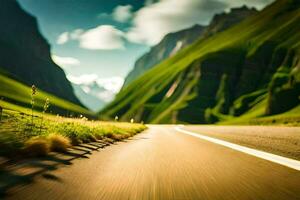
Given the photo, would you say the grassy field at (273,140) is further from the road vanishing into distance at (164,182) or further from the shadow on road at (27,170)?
the shadow on road at (27,170)

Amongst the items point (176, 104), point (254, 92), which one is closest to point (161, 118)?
point (176, 104)

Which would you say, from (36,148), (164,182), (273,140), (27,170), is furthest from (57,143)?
(273,140)

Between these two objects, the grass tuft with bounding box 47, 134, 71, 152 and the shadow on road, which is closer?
the shadow on road

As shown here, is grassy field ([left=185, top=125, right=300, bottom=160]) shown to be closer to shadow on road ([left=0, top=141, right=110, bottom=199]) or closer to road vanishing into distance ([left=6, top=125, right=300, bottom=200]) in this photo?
road vanishing into distance ([left=6, top=125, right=300, bottom=200])

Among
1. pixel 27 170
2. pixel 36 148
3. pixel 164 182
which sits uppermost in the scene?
pixel 36 148

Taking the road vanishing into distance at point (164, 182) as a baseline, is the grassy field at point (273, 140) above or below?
above

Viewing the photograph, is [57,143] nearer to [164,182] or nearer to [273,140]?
[164,182]

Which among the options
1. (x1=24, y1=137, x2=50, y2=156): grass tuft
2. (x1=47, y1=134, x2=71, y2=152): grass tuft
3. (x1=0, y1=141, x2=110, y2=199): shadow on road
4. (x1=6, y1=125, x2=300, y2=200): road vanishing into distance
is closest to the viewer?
(x1=6, y1=125, x2=300, y2=200): road vanishing into distance

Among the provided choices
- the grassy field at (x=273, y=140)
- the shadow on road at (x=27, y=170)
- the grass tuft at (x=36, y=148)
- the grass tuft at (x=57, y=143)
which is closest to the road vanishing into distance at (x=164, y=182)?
the shadow on road at (x=27, y=170)

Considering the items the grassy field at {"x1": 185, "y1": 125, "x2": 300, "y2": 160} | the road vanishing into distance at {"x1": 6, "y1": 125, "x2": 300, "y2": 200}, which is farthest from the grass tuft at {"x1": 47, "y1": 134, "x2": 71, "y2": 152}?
the grassy field at {"x1": 185, "y1": 125, "x2": 300, "y2": 160}

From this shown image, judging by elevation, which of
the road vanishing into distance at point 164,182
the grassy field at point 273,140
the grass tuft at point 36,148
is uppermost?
the grassy field at point 273,140

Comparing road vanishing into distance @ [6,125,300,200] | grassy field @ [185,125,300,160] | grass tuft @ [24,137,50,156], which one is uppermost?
grassy field @ [185,125,300,160]

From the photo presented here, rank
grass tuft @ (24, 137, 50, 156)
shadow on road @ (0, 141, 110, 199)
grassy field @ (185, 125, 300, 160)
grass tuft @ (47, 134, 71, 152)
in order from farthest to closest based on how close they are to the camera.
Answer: grassy field @ (185, 125, 300, 160) → grass tuft @ (47, 134, 71, 152) → grass tuft @ (24, 137, 50, 156) → shadow on road @ (0, 141, 110, 199)

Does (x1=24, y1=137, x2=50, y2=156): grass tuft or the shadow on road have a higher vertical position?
(x1=24, y1=137, x2=50, y2=156): grass tuft
